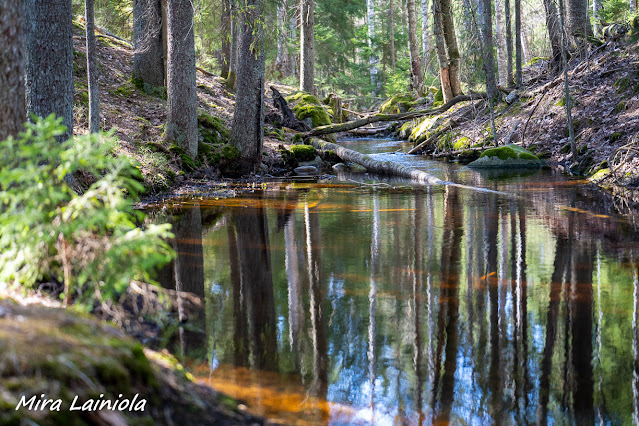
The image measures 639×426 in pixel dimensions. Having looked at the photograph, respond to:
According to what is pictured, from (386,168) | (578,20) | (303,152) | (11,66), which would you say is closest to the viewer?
(11,66)

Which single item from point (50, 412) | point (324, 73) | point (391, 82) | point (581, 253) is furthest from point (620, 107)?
point (324, 73)

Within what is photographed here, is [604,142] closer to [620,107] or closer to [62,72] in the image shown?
[620,107]

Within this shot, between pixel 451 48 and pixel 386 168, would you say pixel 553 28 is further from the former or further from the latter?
pixel 451 48

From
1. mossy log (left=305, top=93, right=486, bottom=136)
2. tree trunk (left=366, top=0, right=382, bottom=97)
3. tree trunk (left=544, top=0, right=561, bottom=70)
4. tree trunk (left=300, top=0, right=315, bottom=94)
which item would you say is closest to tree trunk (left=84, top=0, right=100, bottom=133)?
mossy log (left=305, top=93, right=486, bottom=136)

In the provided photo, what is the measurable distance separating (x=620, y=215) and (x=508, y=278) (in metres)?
4.22

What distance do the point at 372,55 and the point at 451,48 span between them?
62.8 ft

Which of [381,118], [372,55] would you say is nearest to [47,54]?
[381,118]

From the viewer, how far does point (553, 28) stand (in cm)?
1505

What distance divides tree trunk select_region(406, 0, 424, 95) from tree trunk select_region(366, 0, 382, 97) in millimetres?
8226

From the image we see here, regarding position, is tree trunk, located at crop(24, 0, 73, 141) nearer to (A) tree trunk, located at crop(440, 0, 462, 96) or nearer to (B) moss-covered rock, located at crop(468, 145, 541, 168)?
(B) moss-covered rock, located at crop(468, 145, 541, 168)

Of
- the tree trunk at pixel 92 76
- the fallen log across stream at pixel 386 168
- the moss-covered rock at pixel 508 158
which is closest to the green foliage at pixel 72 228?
the tree trunk at pixel 92 76

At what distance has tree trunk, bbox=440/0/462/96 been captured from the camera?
2169 centimetres

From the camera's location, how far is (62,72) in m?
8.20

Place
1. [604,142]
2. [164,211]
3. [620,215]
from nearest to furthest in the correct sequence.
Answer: [620,215], [164,211], [604,142]
